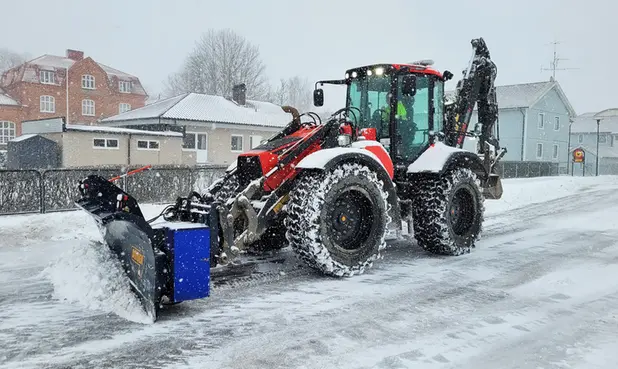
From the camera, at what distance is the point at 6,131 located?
4256 cm

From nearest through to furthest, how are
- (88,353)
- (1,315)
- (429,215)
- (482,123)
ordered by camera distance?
1. (88,353)
2. (1,315)
3. (429,215)
4. (482,123)

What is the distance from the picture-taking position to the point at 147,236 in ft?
14.3

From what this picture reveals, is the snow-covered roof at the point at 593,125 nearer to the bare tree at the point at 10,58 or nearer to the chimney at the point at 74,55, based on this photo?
the chimney at the point at 74,55

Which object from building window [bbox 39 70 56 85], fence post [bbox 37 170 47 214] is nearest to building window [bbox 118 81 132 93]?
building window [bbox 39 70 56 85]

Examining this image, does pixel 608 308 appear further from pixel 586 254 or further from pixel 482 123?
pixel 482 123

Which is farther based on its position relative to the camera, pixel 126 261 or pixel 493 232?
pixel 493 232

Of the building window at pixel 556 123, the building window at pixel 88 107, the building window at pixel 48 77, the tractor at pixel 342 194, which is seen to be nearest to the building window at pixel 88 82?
the building window at pixel 88 107

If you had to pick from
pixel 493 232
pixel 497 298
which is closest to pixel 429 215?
pixel 497 298

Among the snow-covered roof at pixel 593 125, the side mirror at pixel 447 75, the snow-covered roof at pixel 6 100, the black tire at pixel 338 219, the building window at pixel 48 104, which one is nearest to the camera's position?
the black tire at pixel 338 219

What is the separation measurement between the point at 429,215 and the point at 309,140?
6.44 ft

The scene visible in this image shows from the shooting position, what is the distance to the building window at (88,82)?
154 feet

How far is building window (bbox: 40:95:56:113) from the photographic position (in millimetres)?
45088

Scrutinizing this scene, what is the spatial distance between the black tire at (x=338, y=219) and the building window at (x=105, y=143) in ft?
59.8

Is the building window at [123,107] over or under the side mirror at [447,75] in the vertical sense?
over
